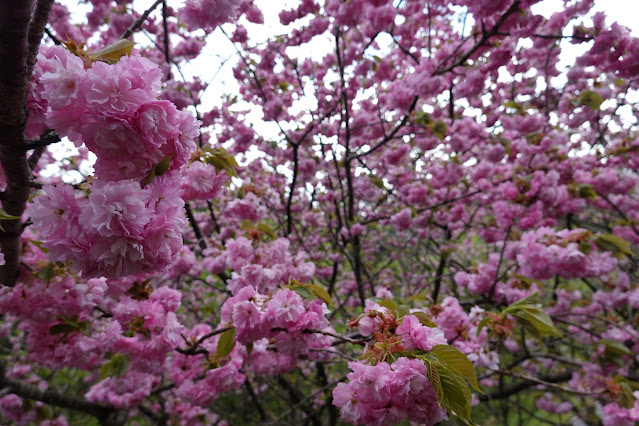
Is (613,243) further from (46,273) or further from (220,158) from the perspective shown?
(46,273)

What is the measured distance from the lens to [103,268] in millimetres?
807

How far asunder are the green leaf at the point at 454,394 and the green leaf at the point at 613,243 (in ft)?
6.47

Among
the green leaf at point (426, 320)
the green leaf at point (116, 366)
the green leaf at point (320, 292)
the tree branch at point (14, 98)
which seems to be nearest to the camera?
the tree branch at point (14, 98)

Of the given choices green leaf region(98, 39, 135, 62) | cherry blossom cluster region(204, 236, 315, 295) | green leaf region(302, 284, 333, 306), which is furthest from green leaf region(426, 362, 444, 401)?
cherry blossom cluster region(204, 236, 315, 295)

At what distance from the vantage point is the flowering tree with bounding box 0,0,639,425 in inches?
30.7

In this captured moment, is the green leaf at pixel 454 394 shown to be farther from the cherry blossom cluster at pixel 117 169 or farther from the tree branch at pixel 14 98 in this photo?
the tree branch at pixel 14 98

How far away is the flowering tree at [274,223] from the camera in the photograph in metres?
0.78

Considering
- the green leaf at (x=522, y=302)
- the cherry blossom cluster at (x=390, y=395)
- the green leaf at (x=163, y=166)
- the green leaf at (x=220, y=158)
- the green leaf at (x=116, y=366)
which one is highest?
the green leaf at (x=220, y=158)

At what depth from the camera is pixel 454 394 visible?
34.5 inches

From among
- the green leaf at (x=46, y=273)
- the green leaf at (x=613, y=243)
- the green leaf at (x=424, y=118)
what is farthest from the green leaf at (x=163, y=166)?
the green leaf at (x=613, y=243)

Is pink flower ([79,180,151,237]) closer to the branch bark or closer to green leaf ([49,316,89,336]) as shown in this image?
the branch bark

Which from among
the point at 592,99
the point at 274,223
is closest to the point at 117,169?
the point at 592,99

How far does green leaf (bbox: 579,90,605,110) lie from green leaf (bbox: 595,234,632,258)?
1.46 m

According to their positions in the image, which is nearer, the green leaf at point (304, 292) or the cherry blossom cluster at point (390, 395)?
the cherry blossom cluster at point (390, 395)
